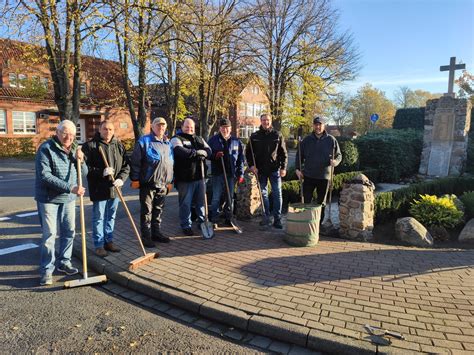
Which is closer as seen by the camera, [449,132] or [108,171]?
[108,171]

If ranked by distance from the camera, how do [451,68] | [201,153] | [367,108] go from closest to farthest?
[201,153]
[451,68]
[367,108]

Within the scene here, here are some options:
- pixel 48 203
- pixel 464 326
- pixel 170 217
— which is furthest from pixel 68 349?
pixel 170 217

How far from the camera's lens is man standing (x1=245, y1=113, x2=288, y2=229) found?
5.95 meters

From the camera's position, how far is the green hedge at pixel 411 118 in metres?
23.5

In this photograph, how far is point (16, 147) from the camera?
78.0 ft

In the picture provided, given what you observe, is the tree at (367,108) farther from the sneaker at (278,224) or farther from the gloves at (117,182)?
the gloves at (117,182)

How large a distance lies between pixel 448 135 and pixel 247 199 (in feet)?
29.5

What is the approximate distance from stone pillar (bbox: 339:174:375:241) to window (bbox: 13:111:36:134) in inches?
1064

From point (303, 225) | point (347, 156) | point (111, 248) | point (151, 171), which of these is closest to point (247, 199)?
point (303, 225)

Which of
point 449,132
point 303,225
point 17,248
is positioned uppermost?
point 449,132

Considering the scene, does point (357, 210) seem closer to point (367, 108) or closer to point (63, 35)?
point (63, 35)

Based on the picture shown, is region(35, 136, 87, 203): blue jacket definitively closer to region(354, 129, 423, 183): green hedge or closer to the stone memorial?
region(354, 129, 423, 183): green hedge

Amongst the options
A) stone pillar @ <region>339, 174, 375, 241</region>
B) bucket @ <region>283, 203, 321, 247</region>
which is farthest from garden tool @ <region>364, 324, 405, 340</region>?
stone pillar @ <region>339, 174, 375, 241</region>

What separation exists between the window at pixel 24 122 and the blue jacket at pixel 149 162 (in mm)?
25515
